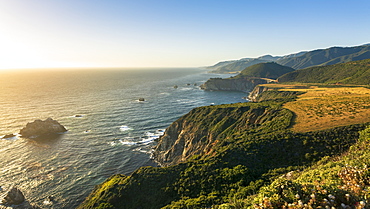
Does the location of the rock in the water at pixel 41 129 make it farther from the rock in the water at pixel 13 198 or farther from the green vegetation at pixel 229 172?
the green vegetation at pixel 229 172

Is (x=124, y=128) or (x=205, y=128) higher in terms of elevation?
(x=205, y=128)

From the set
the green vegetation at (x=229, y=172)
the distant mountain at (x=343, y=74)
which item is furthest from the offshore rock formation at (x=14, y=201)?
the distant mountain at (x=343, y=74)

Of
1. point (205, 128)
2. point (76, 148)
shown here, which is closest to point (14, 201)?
point (76, 148)

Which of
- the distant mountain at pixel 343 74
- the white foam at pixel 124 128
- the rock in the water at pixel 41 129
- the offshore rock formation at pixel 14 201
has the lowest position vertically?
the offshore rock formation at pixel 14 201

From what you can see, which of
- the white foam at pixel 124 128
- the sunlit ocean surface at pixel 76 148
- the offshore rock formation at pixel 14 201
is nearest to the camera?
the offshore rock formation at pixel 14 201

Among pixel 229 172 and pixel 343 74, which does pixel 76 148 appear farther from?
pixel 343 74

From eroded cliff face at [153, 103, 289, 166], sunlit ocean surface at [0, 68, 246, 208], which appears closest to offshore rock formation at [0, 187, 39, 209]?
sunlit ocean surface at [0, 68, 246, 208]
